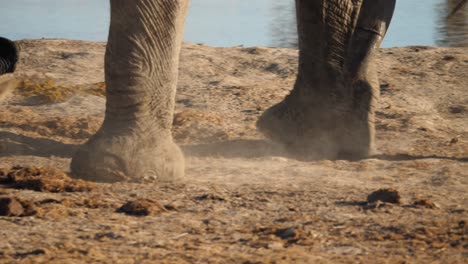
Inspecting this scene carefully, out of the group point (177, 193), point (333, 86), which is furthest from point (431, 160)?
point (177, 193)

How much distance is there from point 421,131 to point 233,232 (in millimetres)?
2576

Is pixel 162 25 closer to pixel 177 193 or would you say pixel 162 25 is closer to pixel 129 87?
pixel 129 87

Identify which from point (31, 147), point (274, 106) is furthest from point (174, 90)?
point (274, 106)

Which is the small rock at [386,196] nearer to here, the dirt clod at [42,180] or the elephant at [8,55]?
the dirt clod at [42,180]

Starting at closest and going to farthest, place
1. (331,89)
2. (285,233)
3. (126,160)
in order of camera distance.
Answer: (285,233)
(126,160)
(331,89)

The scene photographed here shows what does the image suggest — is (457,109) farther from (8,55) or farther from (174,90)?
(8,55)

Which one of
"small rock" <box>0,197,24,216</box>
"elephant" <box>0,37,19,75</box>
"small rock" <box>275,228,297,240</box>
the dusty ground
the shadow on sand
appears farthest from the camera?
"elephant" <box>0,37,19,75</box>

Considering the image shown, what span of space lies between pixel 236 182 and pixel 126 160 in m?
0.45

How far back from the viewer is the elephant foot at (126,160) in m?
4.30

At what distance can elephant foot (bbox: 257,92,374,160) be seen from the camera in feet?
17.0

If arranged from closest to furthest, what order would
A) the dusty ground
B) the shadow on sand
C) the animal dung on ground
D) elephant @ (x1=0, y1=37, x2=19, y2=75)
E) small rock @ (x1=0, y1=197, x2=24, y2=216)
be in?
1. the dusty ground
2. small rock @ (x1=0, y1=197, x2=24, y2=216)
3. the animal dung on ground
4. the shadow on sand
5. elephant @ (x1=0, y1=37, x2=19, y2=75)

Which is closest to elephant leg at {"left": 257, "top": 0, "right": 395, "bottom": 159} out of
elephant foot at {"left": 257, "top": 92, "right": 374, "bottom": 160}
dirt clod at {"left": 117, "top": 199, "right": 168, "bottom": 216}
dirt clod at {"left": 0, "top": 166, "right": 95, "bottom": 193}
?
elephant foot at {"left": 257, "top": 92, "right": 374, "bottom": 160}

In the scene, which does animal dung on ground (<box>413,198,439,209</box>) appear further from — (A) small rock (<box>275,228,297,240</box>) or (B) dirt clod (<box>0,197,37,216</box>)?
(B) dirt clod (<box>0,197,37,216</box>)

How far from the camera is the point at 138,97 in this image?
4.41 m
